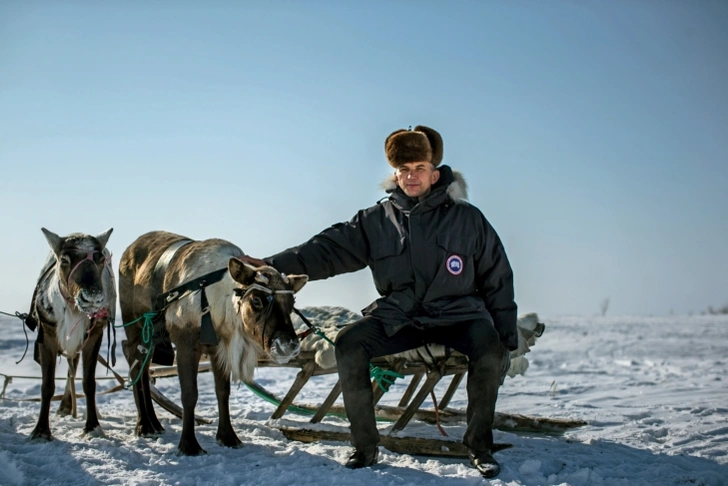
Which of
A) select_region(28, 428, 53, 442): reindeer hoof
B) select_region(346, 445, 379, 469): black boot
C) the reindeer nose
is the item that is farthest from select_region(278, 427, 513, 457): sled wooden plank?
select_region(28, 428, 53, 442): reindeer hoof

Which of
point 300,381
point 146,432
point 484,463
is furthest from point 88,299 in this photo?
point 484,463

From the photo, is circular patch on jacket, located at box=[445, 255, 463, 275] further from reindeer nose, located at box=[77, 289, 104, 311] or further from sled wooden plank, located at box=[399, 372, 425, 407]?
reindeer nose, located at box=[77, 289, 104, 311]

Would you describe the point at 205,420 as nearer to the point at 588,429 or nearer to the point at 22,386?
the point at 588,429

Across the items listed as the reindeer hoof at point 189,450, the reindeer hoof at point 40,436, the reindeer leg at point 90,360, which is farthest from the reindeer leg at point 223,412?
the reindeer hoof at point 40,436

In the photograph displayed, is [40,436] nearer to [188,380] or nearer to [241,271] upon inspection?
[188,380]

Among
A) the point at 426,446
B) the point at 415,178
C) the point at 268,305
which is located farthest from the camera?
the point at 415,178

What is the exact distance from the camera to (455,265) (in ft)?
16.1

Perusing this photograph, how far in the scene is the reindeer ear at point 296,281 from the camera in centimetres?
503

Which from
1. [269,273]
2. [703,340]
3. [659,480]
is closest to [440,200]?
[269,273]

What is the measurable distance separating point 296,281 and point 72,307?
222cm

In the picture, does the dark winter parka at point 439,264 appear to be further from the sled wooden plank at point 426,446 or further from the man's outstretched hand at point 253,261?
the sled wooden plank at point 426,446

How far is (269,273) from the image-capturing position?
4980 millimetres

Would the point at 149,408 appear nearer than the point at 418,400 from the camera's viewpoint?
No

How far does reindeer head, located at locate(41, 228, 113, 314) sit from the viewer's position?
18.1 feet
